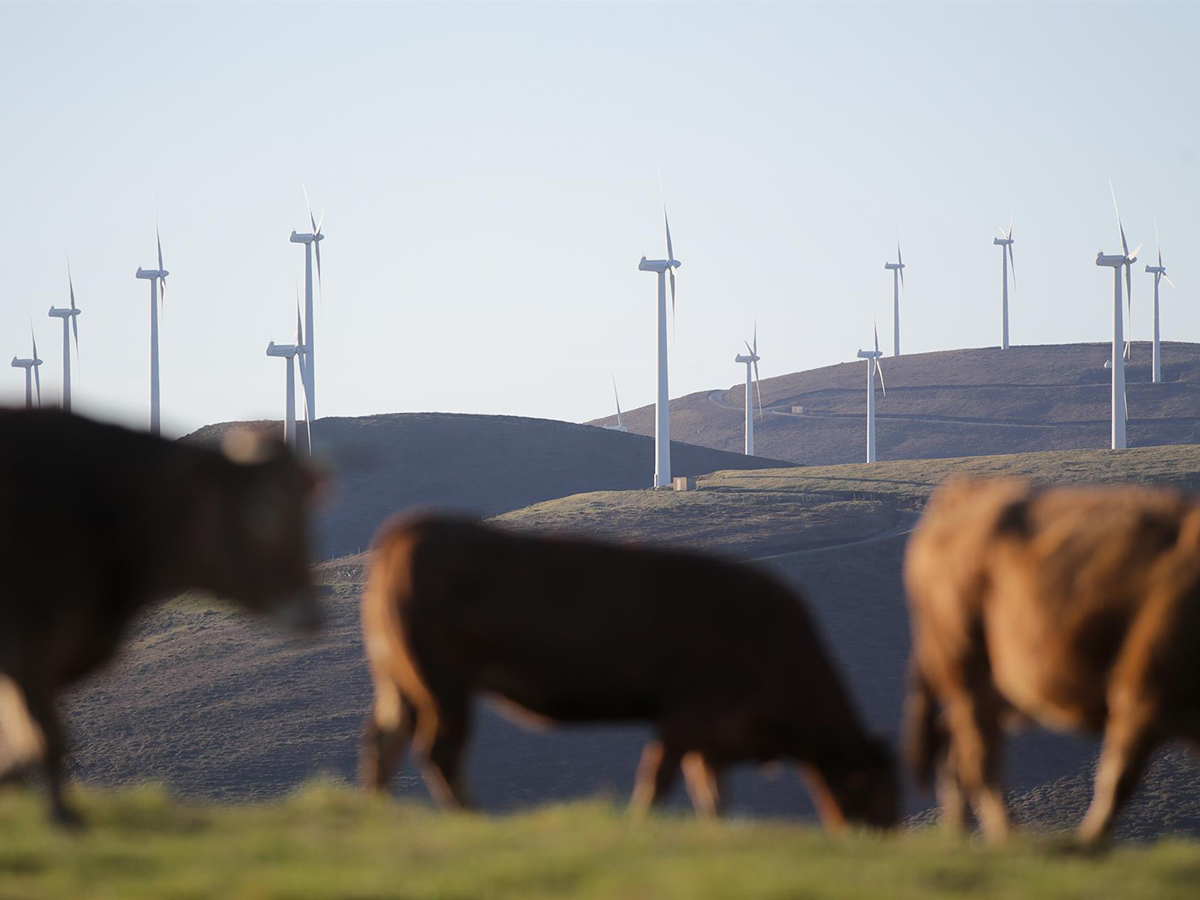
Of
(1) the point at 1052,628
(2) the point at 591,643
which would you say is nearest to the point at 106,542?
(2) the point at 591,643

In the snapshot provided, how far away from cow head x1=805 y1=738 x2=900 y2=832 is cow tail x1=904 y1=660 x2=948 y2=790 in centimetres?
66

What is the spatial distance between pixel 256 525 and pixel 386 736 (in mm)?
2184

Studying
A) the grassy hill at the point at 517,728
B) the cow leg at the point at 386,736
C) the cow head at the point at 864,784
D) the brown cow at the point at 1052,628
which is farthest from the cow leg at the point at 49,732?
the grassy hill at the point at 517,728

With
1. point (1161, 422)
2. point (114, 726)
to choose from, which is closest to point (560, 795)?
point (114, 726)

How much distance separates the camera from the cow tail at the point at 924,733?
10.8 metres

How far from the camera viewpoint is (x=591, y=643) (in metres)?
9.36

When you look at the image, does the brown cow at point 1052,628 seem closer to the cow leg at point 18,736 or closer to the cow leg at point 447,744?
the cow leg at point 447,744

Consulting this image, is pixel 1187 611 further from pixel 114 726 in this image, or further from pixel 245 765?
pixel 114 726

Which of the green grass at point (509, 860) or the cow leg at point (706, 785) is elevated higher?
the green grass at point (509, 860)

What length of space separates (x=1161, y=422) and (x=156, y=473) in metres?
196

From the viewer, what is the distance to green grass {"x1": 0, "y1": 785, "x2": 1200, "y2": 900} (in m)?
6.89

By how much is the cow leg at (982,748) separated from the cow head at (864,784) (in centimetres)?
48

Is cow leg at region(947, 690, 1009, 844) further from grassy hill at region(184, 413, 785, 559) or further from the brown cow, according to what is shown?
grassy hill at region(184, 413, 785, 559)

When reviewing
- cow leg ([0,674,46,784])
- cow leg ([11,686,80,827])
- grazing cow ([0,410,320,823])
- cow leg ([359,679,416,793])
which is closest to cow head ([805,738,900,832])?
cow leg ([359,679,416,793])
